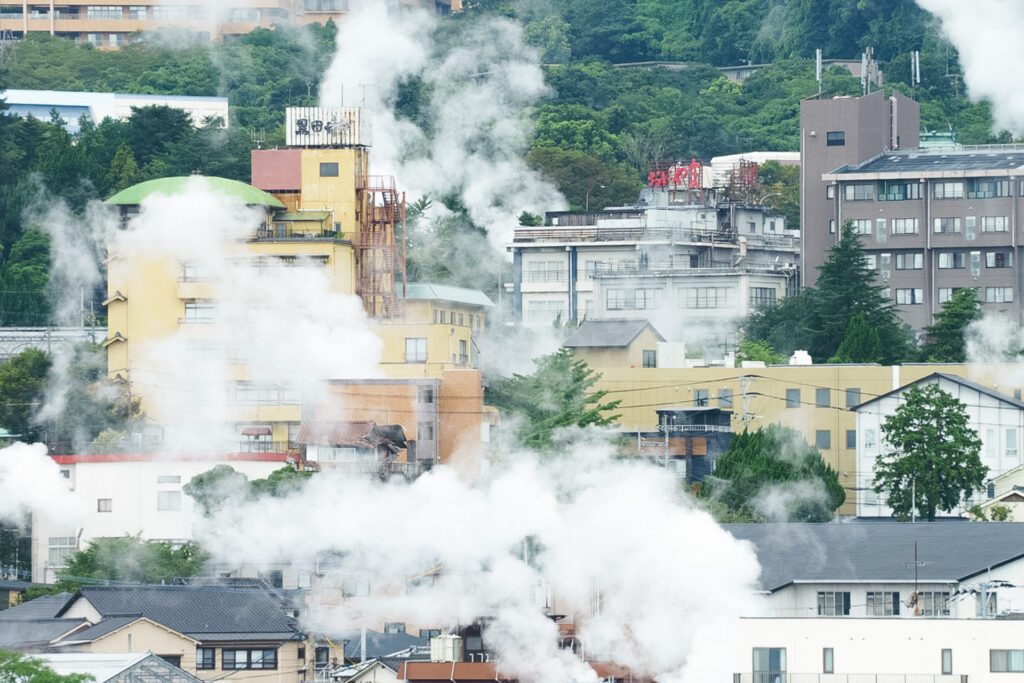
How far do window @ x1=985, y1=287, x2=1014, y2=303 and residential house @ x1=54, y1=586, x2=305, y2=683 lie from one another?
50.7m

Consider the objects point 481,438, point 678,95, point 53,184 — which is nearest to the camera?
point 481,438

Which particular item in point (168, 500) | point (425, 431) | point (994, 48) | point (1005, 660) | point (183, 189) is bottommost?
point (1005, 660)

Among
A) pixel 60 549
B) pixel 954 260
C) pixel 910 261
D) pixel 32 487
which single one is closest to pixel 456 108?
pixel 910 261

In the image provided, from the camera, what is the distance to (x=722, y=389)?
89188 mm

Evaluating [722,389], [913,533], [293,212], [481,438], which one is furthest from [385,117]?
[913,533]

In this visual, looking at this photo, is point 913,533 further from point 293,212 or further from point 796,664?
point 293,212

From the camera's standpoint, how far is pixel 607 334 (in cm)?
9431

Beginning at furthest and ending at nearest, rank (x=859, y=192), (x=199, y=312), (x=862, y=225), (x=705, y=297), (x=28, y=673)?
(x=705, y=297), (x=859, y=192), (x=862, y=225), (x=199, y=312), (x=28, y=673)

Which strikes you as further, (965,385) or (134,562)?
(965,385)

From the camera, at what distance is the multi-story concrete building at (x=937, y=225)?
107 m

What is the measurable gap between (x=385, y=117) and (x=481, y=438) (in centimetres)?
5999

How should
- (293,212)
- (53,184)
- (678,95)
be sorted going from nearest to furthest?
(293,212), (53,184), (678,95)

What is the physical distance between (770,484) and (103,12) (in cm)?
10231

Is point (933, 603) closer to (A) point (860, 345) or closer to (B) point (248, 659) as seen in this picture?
(B) point (248, 659)
